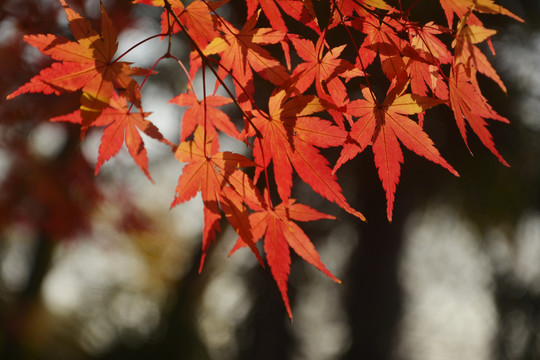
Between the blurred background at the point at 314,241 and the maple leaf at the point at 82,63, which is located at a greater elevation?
the maple leaf at the point at 82,63

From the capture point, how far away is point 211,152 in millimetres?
733

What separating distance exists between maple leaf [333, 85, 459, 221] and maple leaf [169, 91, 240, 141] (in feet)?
0.91

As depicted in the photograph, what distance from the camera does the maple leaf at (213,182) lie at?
2.11 ft

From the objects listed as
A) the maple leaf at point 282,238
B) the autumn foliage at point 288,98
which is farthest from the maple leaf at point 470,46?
the maple leaf at point 282,238

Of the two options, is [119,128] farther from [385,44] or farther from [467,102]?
[467,102]

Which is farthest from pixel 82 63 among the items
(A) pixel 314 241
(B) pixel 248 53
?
(A) pixel 314 241

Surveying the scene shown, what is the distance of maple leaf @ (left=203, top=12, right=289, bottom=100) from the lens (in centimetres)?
66

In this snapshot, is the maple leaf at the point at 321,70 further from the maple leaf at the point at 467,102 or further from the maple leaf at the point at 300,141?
the maple leaf at the point at 467,102

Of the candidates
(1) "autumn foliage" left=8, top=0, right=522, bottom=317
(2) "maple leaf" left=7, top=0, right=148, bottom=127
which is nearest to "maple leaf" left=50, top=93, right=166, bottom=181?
(1) "autumn foliage" left=8, top=0, right=522, bottom=317

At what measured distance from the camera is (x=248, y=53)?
0.69m

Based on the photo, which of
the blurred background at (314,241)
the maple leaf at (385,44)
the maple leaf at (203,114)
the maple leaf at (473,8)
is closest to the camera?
the maple leaf at (473,8)

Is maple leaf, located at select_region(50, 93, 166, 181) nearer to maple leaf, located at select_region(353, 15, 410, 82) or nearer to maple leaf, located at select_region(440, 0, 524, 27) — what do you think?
maple leaf, located at select_region(353, 15, 410, 82)

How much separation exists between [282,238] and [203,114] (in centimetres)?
31

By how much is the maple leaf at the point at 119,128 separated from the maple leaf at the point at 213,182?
0.21 ft
